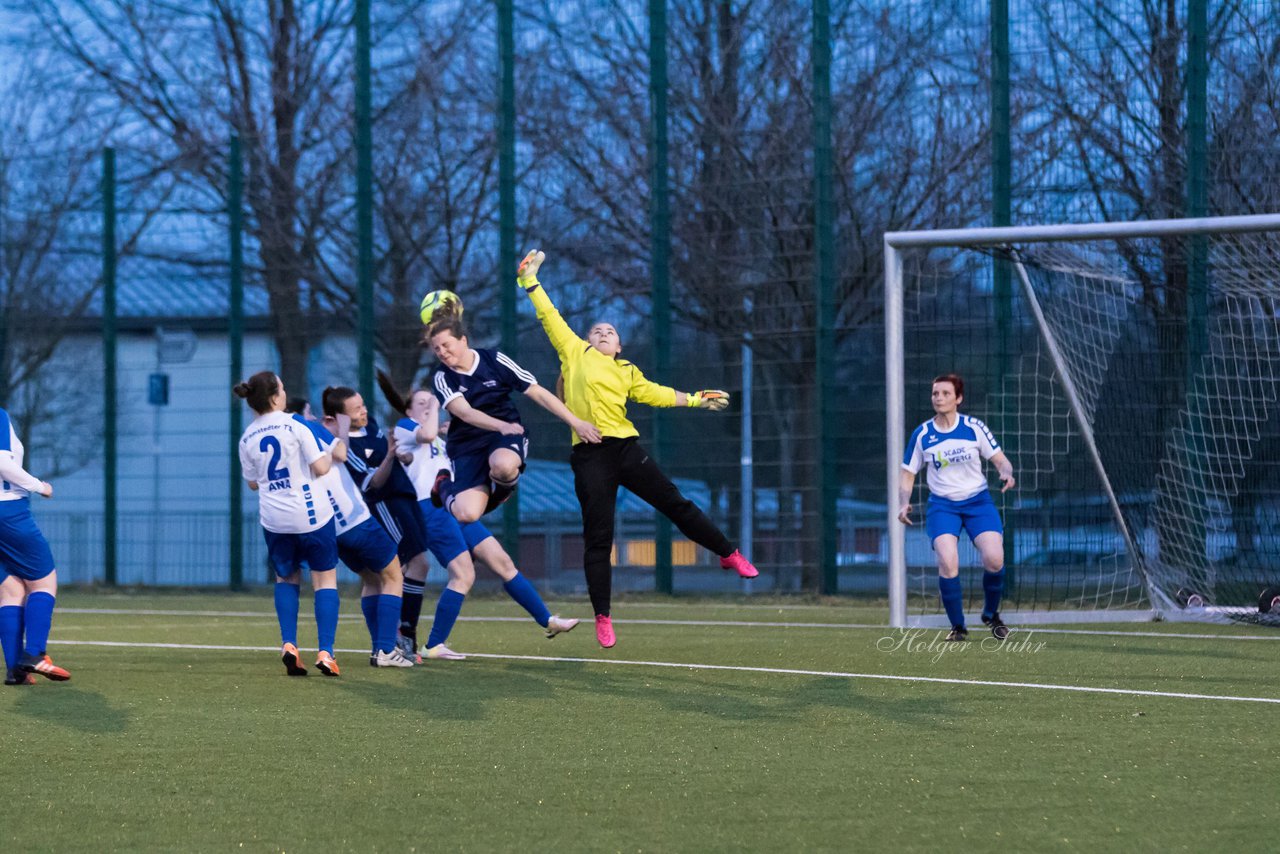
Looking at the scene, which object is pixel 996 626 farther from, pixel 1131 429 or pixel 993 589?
pixel 1131 429

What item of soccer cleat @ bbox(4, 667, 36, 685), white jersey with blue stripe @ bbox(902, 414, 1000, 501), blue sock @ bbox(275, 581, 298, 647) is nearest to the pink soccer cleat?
white jersey with blue stripe @ bbox(902, 414, 1000, 501)

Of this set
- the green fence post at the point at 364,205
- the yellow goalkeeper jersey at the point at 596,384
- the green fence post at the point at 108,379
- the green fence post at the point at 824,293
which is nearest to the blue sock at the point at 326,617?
the yellow goalkeeper jersey at the point at 596,384

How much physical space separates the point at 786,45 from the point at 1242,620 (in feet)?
24.4

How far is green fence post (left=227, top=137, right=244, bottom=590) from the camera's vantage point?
18.7 metres

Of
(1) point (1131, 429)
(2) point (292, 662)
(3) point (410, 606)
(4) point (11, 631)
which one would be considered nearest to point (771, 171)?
(1) point (1131, 429)

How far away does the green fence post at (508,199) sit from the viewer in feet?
55.9

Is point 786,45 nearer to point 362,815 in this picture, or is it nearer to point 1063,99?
point 1063,99

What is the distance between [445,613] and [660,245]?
784 cm

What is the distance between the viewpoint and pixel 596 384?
8562 millimetres

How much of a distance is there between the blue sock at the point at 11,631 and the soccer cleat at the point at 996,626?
5.56 m

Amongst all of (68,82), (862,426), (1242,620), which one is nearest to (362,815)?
(1242,620)

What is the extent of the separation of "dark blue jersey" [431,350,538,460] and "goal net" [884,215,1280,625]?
3222 millimetres

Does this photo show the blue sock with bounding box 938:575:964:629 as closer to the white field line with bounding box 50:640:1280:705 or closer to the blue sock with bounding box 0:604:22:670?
the white field line with bounding box 50:640:1280:705

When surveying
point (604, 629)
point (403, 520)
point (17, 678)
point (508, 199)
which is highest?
point (508, 199)
